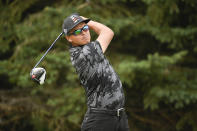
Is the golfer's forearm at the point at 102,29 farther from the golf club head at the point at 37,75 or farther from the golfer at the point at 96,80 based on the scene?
the golf club head at the point at 37,75

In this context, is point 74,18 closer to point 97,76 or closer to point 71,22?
point 71,22

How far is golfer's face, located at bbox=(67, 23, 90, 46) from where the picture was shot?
303 centimetres

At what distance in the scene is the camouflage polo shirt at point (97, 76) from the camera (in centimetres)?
298

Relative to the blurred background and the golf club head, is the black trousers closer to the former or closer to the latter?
the golf club head

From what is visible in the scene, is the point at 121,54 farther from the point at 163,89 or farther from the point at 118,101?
the point at 118,101

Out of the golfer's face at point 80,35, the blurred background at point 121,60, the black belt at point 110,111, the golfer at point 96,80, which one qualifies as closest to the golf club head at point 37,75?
the golfer at point 96,80

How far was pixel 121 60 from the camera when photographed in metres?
6.91

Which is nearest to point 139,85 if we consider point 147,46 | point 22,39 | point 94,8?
point 147,46

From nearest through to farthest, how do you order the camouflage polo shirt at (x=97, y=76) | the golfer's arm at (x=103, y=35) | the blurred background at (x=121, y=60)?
1. the camouflage polo shirt at (x=97, y=76)
2. the golfer's arm at (x=103, y=35)
3. the blurred background at (x=121, y=60)

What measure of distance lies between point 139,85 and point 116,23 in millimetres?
1600

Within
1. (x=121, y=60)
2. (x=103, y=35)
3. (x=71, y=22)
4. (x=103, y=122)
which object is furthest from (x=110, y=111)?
(x=121, y=60)

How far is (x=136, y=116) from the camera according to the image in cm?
802

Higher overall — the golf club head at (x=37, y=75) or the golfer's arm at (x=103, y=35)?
the golfer's arm at (x=103, y=35)

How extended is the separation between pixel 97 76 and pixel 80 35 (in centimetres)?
44
